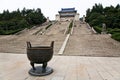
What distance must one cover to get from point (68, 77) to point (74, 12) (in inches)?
2323

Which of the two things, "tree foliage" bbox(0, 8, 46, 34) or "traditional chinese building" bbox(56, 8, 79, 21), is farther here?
"traditional chinese building" bbox(56, 8, 79, 21)

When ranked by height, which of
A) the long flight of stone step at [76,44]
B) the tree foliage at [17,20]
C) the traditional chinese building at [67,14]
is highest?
the traditional chinese building at [67,14]

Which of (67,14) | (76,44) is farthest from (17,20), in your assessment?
(67,14)

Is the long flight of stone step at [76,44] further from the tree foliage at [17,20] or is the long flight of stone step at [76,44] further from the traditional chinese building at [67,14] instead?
the traditional chinese building at [67,14]

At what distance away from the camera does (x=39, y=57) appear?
17.7 feet

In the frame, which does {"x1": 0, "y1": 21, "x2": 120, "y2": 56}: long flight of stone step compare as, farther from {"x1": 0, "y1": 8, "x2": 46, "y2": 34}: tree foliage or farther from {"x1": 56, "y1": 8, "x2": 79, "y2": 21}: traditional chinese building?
{"x1": 56, "y1": 8, "x2": 79, "y2": 21}: traditional chinese building

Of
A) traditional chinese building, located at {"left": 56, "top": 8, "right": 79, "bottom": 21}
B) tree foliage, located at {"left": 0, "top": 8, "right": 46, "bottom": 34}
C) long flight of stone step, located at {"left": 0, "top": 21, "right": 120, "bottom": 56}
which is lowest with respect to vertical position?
long flight of stone step, located at {"left": 0, "top": 21, "right": 120, "bottom": 56}

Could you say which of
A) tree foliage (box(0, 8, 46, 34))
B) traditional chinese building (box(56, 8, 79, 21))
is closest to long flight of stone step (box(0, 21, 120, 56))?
tree foliage (box(0, 8, 46, 34))

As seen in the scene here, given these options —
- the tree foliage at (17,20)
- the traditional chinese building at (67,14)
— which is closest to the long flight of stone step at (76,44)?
the tree foliage at (17,20)

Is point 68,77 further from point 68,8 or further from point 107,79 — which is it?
point 68,8

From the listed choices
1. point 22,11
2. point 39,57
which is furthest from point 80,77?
point 22,11

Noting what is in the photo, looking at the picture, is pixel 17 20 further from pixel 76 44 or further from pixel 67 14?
pixel 67 14

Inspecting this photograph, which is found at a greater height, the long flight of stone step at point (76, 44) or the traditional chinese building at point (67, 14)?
the traditional chinese building at point (67, 14)

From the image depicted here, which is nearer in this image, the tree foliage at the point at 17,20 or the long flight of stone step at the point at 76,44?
the long flight of stone step at the point at 76,44
